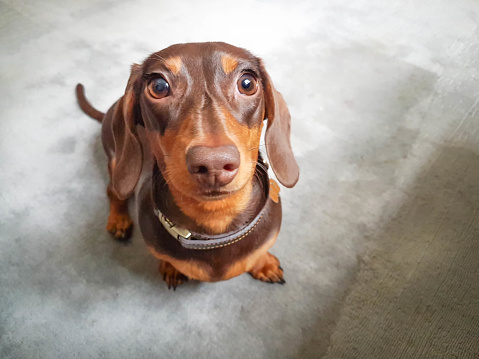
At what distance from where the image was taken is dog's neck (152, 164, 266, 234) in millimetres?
1395

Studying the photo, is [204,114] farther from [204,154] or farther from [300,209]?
[300,209]

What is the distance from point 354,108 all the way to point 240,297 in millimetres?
1841

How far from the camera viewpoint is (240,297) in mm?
1906

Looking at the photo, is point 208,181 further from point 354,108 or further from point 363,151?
point 354,108

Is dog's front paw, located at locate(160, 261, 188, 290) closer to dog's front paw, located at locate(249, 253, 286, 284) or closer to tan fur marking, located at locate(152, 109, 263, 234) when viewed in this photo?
dog's front paw, located at locate(249, 253, 286, 284)

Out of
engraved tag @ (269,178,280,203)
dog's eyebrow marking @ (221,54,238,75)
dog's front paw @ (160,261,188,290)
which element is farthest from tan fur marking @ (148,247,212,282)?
dog's eyebrow marking @ (221,54,238,75)

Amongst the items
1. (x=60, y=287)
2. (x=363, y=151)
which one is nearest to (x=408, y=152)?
(x=363, y=151)

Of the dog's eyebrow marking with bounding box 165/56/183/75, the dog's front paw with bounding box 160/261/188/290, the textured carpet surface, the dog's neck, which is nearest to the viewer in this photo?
the dog's eyebrow marking with bounding box 165/56/183/75

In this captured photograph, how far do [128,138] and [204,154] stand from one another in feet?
2.09

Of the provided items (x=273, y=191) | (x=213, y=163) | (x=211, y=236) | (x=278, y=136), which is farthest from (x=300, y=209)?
(x=213, y=163)

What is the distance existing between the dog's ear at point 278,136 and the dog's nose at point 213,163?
1.66 ft

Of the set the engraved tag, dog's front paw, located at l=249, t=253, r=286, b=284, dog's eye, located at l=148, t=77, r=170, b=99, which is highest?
dog's eye, located at l=148, t=77, r=170, b=99

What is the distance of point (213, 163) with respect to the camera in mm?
981

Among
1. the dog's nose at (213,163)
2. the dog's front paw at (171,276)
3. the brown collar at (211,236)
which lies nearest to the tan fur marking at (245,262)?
the brown collar at (211,236)
